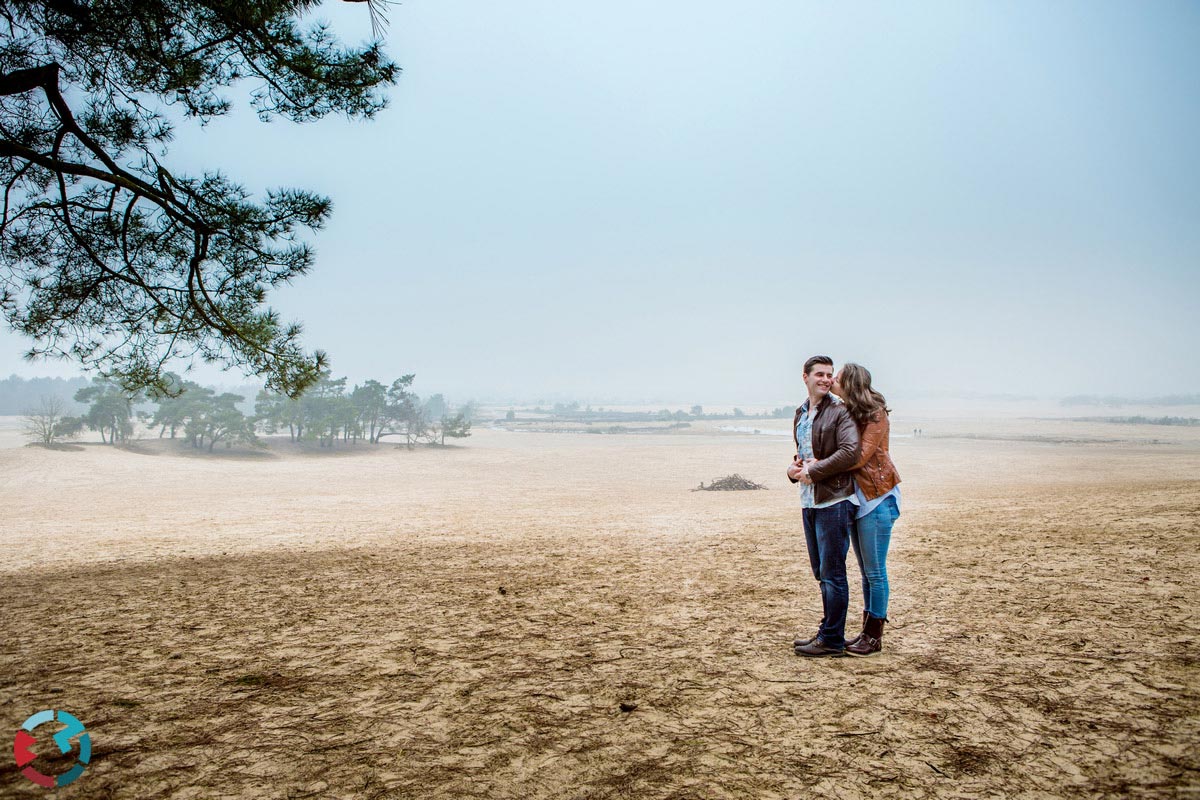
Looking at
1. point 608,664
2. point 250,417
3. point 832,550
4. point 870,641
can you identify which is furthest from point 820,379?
point 250,417

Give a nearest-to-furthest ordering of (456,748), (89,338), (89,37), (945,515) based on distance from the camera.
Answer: (456,748)
(89,37)
(89,338)
(945,515)

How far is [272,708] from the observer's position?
12.0ft

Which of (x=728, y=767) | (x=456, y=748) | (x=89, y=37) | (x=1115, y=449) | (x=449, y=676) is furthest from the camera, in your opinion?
(x=1115, y=449)

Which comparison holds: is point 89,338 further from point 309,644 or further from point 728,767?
point 728,767

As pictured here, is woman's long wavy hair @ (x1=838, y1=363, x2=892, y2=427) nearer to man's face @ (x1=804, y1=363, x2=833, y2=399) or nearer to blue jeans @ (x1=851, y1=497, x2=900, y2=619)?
man's face @ (x1=804, y1=363, x2=833, y2=399)

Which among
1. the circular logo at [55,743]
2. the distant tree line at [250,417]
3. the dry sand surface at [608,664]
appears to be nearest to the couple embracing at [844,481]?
the dry sand surface at [608,664]

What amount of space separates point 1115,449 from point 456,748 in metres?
56.1

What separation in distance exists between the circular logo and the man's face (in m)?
4.33

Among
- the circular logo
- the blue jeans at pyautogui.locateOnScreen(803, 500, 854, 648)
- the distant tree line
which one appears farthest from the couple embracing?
the distant tree line

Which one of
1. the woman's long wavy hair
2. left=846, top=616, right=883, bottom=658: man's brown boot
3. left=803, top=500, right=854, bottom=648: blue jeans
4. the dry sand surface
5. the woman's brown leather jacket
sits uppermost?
the woman's long wavy hair

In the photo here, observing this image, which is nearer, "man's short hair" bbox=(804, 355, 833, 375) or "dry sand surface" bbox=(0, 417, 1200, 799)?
"dry sand surface" bbox=(0, 417, 1200, 799)

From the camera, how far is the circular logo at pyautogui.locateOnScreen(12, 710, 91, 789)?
2.82 metres

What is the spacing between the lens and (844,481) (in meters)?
3.93

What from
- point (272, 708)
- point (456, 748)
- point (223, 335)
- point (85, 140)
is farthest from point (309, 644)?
point (85, 140)
